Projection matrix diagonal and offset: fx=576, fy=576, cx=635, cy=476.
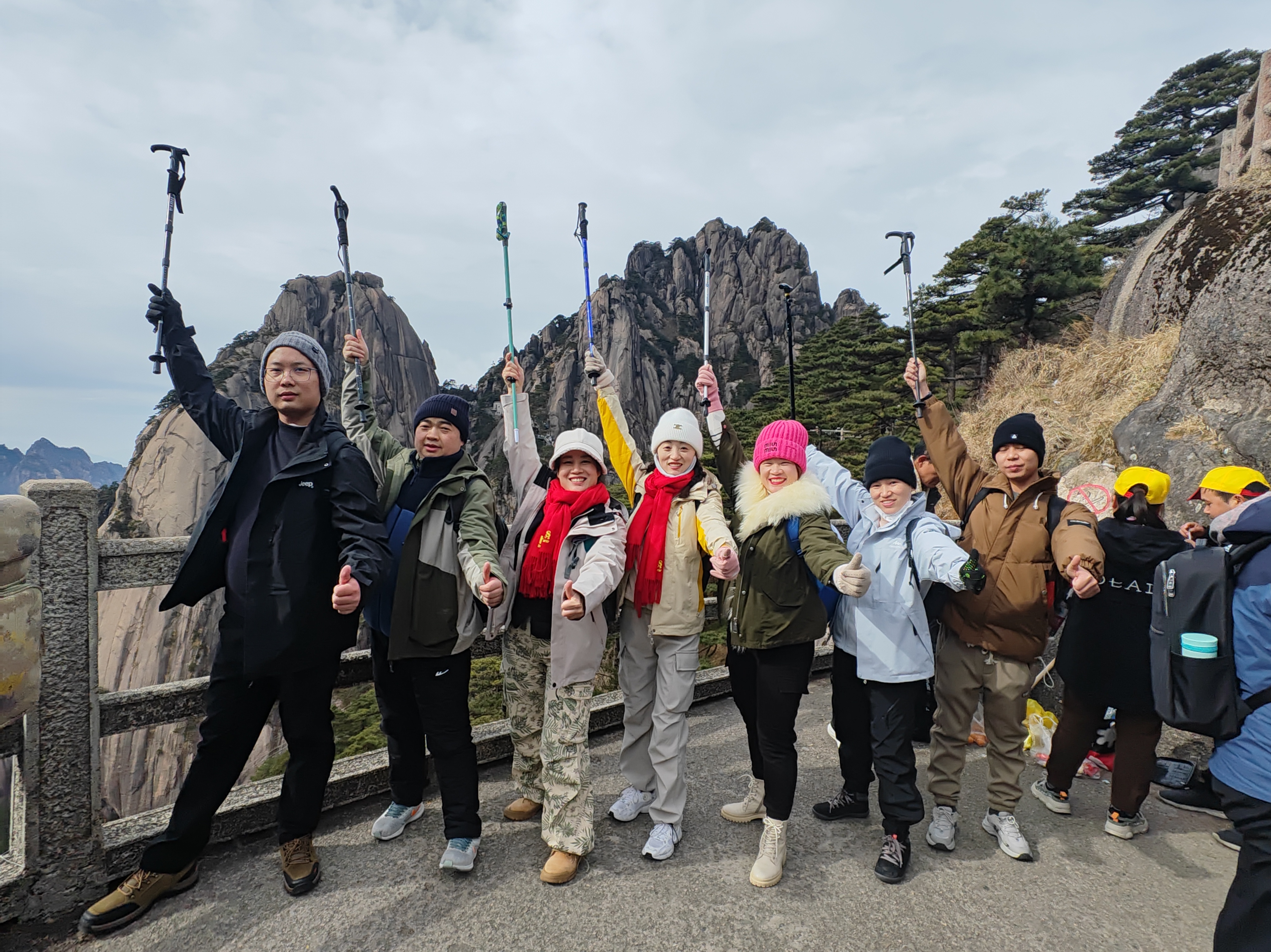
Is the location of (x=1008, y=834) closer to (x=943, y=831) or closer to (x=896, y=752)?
(x=943, y=831)

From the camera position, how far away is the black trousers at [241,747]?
254 cm

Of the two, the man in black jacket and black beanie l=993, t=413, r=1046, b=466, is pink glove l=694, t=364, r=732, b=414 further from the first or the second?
the man in black jacket

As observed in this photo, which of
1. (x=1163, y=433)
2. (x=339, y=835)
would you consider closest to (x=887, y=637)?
(x=339, y=835)

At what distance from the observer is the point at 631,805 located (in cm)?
324

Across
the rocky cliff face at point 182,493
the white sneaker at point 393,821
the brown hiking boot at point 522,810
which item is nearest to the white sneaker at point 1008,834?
the brown hiking boot at point 522,810

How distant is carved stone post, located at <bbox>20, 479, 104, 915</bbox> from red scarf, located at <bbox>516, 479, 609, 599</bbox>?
1873 mm

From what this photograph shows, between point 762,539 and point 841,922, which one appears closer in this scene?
point 841,922

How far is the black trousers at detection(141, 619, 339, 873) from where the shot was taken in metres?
2.54

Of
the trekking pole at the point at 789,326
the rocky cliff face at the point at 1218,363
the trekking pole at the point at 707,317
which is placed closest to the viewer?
the trekking pole at the point at 707,317

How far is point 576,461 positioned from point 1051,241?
16.7 meters

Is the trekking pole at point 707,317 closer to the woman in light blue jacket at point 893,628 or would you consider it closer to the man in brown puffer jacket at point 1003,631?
the woman in light blue jacket at point 893,628

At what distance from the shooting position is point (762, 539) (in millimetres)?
3008

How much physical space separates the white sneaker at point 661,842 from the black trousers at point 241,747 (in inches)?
62.9

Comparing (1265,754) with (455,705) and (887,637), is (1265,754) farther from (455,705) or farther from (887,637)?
(455,705)
